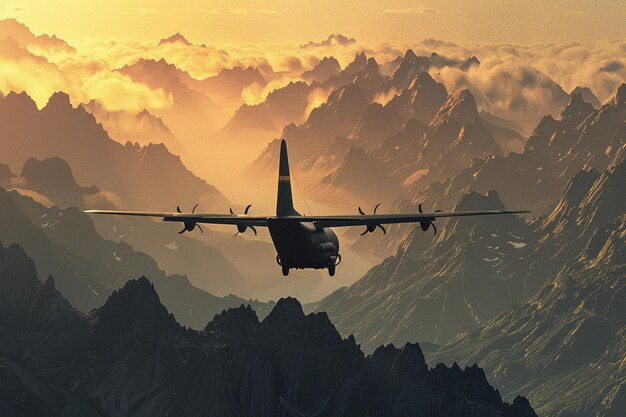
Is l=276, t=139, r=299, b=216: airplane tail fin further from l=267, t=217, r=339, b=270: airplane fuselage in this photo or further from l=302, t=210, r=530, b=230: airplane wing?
l=302, t=210, r=530, b=230: airplane wing

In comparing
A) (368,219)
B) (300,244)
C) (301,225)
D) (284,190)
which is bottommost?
(368,219)

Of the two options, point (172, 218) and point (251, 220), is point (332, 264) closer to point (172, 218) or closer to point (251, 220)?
point (251, 220)

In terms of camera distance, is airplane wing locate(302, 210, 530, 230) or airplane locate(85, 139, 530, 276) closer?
airplane wing locate(302, 210, 530, 230)

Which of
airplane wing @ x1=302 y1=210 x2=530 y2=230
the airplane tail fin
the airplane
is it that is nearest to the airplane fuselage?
the airplane

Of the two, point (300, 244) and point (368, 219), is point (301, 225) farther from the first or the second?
point (368, 219)

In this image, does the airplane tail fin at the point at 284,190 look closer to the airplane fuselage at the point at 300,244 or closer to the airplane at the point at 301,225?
the airplane at the point at 301,225

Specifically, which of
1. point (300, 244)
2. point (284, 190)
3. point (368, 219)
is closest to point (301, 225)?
point (300, 244)

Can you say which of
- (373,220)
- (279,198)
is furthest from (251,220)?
(373,220)

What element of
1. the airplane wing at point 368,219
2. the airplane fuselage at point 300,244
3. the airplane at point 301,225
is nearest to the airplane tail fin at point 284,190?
the airplane at point 301,225

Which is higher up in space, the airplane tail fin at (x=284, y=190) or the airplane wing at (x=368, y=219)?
the airplane tail fin at (x=284, y=190)
